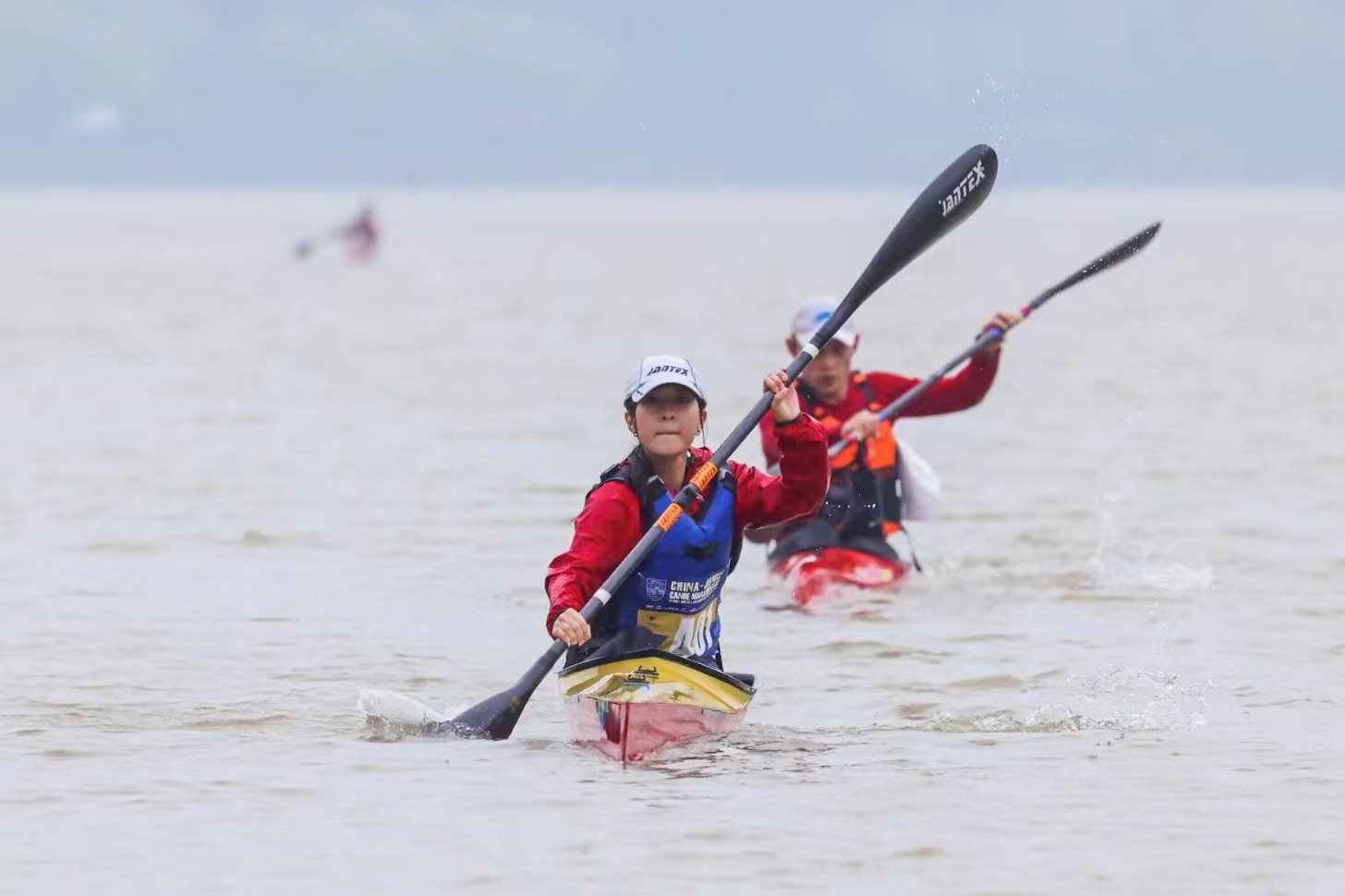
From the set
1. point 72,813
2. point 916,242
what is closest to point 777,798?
point 72,813

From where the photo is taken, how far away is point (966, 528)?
55.9ft

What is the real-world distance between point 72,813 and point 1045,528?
9790 millimetres

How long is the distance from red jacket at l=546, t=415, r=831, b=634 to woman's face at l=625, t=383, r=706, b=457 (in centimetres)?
27

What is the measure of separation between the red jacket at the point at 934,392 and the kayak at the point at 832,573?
0.76m

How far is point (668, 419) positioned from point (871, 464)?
14.3 ft

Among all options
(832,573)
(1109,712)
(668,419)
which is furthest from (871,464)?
(668,419)

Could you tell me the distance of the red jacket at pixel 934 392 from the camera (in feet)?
43.5

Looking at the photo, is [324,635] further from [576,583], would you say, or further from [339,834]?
[339,834]

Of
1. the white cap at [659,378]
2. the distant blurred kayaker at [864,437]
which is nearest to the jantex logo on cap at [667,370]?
the white cap at [659,378]

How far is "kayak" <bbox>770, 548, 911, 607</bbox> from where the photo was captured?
1312cm

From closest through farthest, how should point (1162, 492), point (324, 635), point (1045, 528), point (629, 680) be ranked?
1. point (629, 680)
2. point (324, 635)
3. point (1045, 528)
4. point (1162, 492)

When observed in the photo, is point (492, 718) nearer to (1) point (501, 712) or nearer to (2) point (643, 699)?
(1) point (501, 712)

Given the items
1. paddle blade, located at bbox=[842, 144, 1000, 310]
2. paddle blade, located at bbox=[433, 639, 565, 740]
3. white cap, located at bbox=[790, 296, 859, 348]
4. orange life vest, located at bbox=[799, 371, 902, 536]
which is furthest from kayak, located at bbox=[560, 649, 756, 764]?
orange life vest, located at bbox=[799, 371, 902, 536]

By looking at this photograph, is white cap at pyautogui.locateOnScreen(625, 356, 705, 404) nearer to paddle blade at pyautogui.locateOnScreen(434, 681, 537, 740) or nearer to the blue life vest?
the blue life vest
